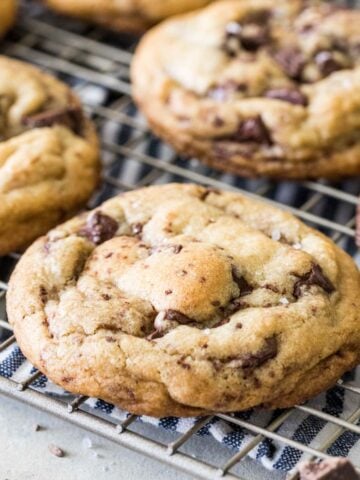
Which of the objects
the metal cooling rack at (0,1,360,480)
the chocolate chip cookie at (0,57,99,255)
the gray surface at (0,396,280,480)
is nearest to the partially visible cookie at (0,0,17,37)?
the metal cooling rack at (0,1,360,480)

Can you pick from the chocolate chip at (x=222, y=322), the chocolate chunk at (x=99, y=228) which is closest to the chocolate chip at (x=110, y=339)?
the chocolate chip at (x=222, y=322)

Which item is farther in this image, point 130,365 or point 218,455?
point 218,455

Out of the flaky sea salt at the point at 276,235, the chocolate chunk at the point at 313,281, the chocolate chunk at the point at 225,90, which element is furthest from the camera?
the chocolate chunk at the point at 225,90

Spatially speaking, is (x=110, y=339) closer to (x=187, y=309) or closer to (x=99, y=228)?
(x=187, y=309)

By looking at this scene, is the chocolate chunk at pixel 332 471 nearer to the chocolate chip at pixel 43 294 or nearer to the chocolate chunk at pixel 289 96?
the chocolate chip at pixel 43 294

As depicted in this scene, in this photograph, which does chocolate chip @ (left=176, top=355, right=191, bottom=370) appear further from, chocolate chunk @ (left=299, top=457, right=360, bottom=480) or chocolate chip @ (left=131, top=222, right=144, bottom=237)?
chocolate chip @ (left=131, top=222, right=144, bottom=237)

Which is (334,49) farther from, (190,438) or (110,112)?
(190,438)

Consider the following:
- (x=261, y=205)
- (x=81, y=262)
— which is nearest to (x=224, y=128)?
(x=261, y=205)
